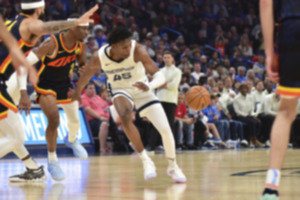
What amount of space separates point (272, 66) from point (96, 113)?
30.9 feet

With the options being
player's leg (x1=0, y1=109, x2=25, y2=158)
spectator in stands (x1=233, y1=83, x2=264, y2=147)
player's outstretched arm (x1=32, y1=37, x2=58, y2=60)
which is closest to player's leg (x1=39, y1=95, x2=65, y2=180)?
player's outstretched arm (x1=32, y1=37, x2=58, y2=60)

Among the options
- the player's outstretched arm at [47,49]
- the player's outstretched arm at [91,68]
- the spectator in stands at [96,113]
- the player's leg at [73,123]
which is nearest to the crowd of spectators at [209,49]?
the spectator in stands at [96,113]

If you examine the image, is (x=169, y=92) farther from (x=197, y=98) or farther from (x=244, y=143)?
(x=244, y=143)

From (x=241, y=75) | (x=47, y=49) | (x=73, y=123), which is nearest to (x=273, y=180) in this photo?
(x=47, y=49)

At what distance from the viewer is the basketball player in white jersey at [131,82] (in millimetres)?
6250

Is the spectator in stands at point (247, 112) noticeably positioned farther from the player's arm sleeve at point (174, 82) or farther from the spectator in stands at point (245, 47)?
the spectator in stands at point (245, 47)

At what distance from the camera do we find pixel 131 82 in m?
6.52

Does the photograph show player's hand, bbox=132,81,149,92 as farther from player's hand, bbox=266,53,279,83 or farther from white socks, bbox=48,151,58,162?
player's hand, bbox=266,53,279,83

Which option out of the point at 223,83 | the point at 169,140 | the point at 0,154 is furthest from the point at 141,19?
the point at 0,154

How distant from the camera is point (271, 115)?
52.4 feet

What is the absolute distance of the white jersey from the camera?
6441 millimetres

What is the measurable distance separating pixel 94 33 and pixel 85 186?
11.3 meters

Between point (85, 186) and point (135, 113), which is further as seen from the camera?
point (135, 113)

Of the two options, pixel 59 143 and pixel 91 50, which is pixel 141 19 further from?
pixel 59 143
